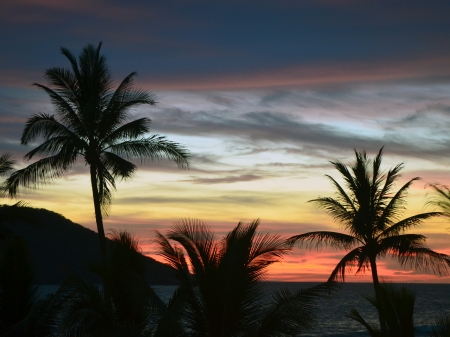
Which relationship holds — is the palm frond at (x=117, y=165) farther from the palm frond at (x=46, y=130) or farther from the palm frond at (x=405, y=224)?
the palm frond at (x=405, y=224)

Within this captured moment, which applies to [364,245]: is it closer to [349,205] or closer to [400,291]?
[349,205]

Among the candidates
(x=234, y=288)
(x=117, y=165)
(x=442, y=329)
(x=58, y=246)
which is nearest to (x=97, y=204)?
(x=117, y=165)

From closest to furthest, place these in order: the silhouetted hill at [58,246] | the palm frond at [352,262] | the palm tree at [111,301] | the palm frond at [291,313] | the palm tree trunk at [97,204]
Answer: the palm frond at [291,313], the palm tree at [111,301], the palm tree trunk at [97,204], the palm frond at [352,262], the silhouetted hill at [58,246]

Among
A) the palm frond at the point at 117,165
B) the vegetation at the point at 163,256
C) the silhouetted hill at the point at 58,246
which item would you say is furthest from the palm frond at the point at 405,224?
the silhouetted hill at the point at 58,246

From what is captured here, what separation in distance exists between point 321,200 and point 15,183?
10.5m

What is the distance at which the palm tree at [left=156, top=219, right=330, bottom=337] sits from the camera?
39.7 ft

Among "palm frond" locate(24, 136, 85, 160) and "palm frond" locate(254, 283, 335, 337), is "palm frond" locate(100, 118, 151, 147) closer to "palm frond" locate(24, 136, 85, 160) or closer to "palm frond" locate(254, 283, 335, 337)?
A: "palm frond" locate(24, 136, 85, 160)

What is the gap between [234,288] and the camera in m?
12.3

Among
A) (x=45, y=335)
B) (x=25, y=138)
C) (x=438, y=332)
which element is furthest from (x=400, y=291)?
(x=25, y=138)

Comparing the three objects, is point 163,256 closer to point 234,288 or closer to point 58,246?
point 234,288

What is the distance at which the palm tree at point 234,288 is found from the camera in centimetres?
1209

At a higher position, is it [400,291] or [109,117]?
[109,117]

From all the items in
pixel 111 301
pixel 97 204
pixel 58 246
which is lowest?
pixel 111 301

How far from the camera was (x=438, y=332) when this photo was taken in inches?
420
